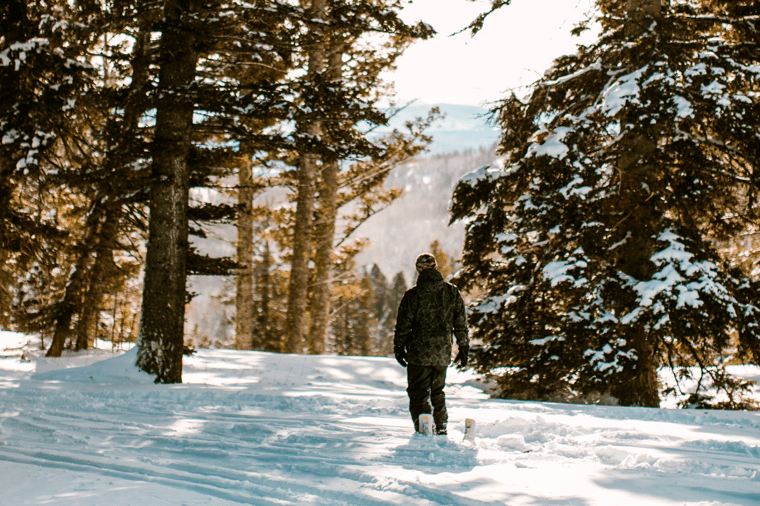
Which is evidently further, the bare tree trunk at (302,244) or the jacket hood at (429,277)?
the bare tree trunk at (302,244)

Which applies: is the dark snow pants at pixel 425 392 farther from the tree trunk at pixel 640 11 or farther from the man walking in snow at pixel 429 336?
the tree trunk at pixel 640 11

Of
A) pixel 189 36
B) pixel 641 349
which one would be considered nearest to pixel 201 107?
pixel 189 36

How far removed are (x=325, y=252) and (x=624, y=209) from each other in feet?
31.2

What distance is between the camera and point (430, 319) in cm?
562

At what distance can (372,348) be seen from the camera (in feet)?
162

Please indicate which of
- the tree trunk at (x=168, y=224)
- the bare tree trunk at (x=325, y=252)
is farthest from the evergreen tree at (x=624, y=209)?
the bare tree trunk at (x=325, y=252)

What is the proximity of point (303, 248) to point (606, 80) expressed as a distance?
28.5ft

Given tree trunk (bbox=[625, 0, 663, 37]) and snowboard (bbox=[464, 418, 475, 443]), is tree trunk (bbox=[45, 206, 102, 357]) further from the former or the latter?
tree trunk (bbox=[625, 0, 663, 37])

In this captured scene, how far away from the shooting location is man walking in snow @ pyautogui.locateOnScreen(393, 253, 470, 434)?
5.55m

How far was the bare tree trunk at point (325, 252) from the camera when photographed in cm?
1591

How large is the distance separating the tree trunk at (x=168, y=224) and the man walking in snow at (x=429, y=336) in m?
4.78

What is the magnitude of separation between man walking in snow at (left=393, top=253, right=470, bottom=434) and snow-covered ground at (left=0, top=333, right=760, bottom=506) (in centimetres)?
39

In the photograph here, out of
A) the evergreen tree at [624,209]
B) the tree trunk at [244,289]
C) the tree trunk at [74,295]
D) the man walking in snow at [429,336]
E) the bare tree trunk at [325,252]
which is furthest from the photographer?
the tree trunk at [244,289]

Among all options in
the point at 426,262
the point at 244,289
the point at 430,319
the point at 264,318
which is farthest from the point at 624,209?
the point at 264,318
